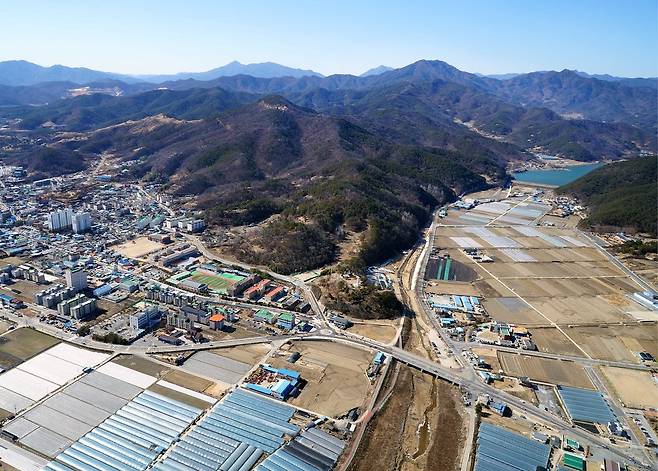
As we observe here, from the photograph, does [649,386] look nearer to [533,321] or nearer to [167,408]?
[533,321]

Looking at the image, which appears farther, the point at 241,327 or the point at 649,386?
the point at 241,327

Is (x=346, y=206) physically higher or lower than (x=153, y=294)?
higher

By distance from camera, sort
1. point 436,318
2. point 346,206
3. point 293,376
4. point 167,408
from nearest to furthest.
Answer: point 167,408 → point 293,376 → point 436,318 → point 346,206

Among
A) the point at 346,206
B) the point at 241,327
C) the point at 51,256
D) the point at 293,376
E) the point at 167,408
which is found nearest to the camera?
the point at 167,408

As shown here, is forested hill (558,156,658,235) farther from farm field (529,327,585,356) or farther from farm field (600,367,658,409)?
farm field (600,367,658,409)

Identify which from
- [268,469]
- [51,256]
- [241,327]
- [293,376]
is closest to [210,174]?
[51,256]

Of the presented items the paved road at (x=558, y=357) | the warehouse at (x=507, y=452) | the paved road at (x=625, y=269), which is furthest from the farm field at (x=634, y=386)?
the paved road at (x=625, y=269)

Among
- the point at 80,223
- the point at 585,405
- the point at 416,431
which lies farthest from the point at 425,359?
the point at 80,223

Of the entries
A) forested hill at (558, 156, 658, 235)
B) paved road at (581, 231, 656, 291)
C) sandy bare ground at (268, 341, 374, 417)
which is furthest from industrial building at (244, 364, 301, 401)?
forested hill at (558, 156, 658, 235)
